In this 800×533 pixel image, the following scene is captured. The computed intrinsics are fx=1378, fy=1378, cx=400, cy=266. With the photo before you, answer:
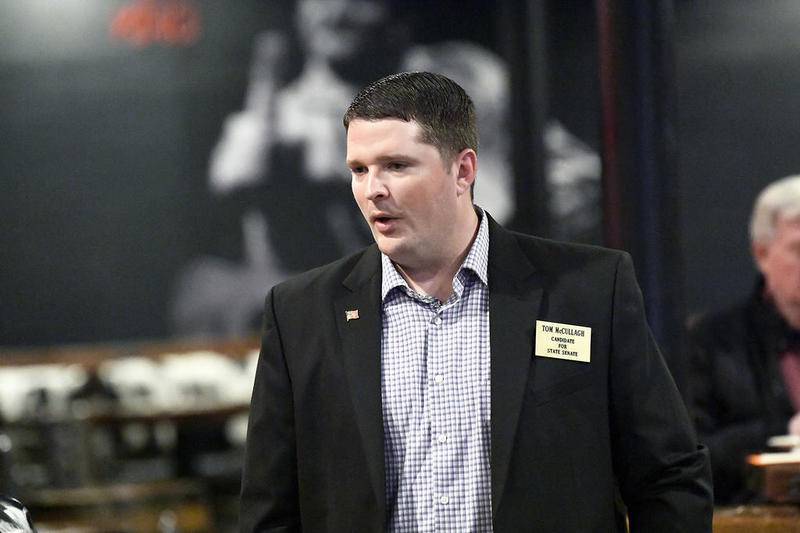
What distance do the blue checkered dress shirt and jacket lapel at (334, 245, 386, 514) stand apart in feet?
0.09

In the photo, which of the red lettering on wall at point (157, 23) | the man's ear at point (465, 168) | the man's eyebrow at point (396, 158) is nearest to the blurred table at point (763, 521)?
the man's ear at point (465, 168)

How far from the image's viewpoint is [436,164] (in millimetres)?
2281

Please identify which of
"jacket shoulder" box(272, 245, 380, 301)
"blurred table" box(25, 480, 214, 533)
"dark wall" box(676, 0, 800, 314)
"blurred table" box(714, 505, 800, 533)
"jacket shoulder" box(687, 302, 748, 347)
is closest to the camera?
"jacket shoulder" box(272, 245, 380, 301)

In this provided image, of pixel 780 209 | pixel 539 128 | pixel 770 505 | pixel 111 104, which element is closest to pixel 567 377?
pixel 770 505

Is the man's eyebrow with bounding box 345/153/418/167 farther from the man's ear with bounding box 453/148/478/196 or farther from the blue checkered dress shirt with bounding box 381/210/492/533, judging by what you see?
the blue checkered dress shirt with bounding box 381/210/492/533

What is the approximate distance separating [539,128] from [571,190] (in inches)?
143

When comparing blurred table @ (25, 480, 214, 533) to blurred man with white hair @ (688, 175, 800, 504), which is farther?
blurred table @ (25, 480, 214, 533)

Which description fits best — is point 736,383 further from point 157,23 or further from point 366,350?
point 157,23

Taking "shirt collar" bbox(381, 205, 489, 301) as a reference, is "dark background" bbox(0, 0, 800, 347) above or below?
above

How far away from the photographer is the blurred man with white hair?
368 cm

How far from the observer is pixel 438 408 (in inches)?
90.0

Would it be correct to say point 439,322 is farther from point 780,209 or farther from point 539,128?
point 539,128

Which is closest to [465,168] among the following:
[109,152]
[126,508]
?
[126,508]

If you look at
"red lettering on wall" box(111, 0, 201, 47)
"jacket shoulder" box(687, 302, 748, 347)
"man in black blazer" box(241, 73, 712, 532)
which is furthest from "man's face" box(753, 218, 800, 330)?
"red lettering on wall" box(111, 0, 201, 47)
